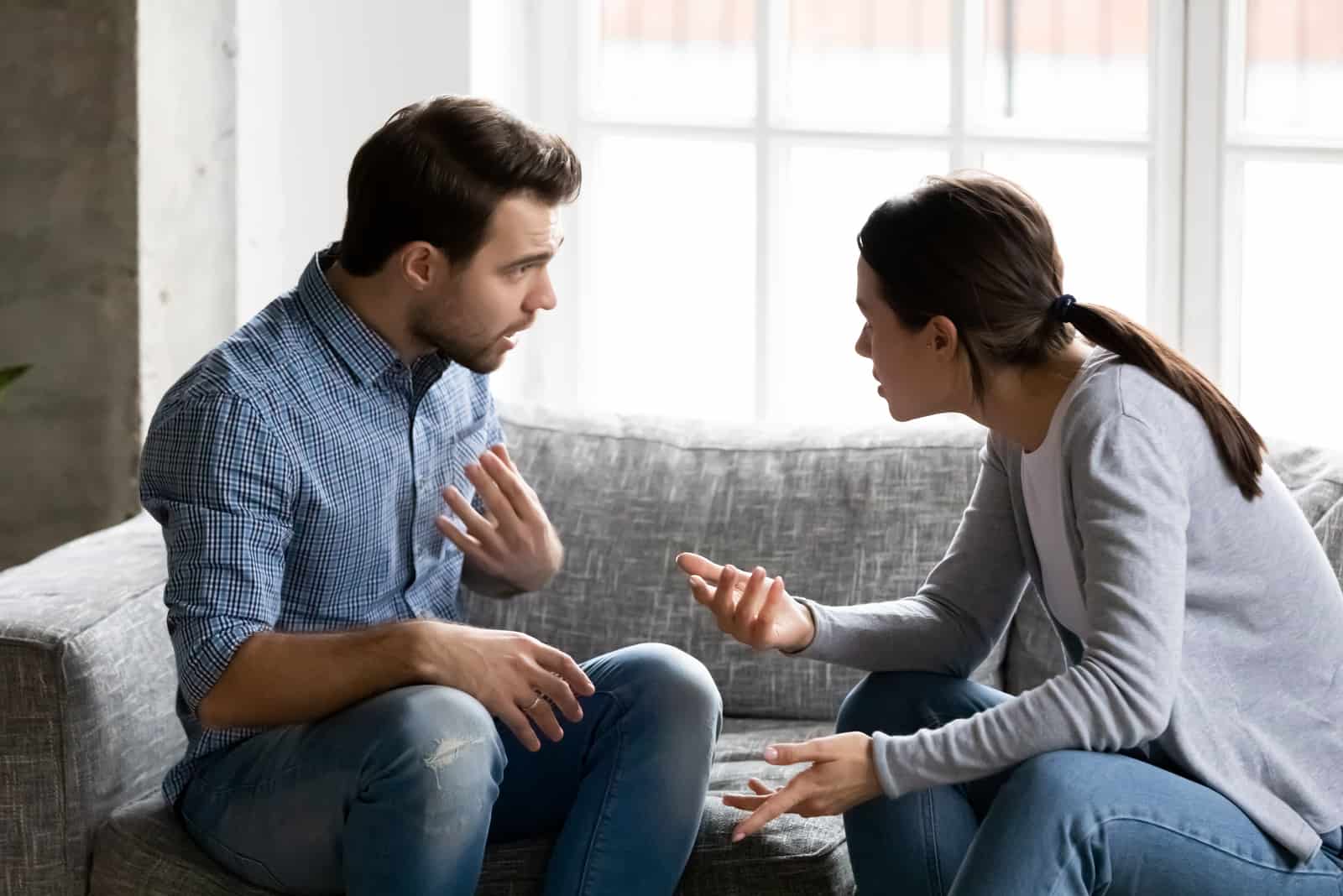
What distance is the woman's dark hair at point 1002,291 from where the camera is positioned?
1.47 meters

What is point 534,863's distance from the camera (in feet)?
5.56

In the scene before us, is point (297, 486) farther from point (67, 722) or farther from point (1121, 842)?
point (1121, 842)

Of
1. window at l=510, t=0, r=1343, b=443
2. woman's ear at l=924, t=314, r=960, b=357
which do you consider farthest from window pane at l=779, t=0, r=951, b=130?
woman's ear at l=924, t=314, r=960, b=357

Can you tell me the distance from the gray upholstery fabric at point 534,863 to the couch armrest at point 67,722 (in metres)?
0.05

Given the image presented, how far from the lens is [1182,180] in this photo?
276 cm

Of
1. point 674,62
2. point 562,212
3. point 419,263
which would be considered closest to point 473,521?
point 419,263

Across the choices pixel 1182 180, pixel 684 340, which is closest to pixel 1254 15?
pixel 1182 180

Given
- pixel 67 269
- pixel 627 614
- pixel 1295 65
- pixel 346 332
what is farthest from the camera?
pixel 1295 65

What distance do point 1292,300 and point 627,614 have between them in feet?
4.43

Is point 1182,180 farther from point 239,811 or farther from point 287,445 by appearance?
point 239,811

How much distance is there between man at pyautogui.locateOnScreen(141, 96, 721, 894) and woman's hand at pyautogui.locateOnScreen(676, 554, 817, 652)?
9cm

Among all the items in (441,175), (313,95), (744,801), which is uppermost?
(313,95)

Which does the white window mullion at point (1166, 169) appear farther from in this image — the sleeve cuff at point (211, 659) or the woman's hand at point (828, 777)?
the sleeve cuff at point (211, 659)

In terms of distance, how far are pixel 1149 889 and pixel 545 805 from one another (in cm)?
65
